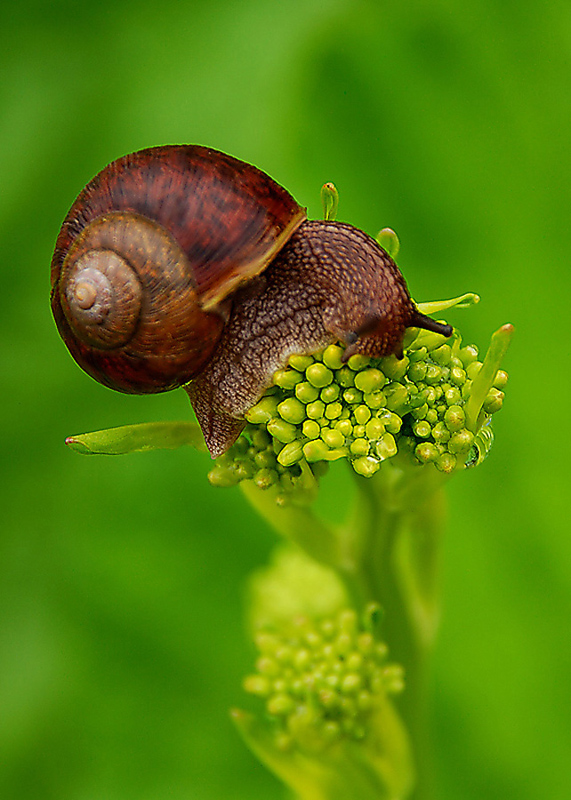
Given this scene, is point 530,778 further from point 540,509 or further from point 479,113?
point 479,113

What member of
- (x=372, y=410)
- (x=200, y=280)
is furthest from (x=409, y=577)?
(x=200, y=280)

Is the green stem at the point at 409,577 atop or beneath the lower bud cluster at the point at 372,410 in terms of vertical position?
beneath

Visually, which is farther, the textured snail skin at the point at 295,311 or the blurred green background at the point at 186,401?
the blurred green background at the point at 186,401

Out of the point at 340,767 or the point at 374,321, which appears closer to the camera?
the point at 374,321

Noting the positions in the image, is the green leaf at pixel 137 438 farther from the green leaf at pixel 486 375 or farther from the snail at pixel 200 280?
the green leaf at pixel 486 375

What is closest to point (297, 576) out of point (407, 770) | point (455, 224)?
point (407, 770)

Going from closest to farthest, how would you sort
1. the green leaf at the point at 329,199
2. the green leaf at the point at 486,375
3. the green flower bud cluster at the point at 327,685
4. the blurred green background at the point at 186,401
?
the green leaf at the point at 486,375
the green leaf at the point at 329,199
the green flower bud cluster at the point at 327,685
the blurred green background at the point at 186,401

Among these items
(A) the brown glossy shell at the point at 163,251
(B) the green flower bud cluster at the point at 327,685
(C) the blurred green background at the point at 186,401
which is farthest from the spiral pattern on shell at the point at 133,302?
(C) the blurred green background at the point at 186,401

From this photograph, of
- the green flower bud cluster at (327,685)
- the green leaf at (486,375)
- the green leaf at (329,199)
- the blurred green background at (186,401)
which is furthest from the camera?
the blurred green background at (186,401)
